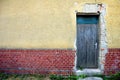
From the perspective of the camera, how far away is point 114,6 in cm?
928

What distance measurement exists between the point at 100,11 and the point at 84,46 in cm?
155

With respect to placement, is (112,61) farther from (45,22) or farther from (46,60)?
(45,22)

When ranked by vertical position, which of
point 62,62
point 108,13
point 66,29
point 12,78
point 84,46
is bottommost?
point 12,78

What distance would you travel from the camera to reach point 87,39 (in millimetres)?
9664

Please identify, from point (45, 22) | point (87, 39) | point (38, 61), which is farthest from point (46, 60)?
point (87, 39)

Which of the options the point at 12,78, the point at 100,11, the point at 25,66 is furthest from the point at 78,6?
the point at 12,78

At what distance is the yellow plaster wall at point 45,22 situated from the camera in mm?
9289

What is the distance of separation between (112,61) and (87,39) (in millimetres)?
1323

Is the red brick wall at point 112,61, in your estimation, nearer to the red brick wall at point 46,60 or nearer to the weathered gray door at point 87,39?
the red brick wall at point 46,60

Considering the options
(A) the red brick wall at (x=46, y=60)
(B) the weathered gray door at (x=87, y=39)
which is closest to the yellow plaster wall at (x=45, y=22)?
(A) the red brick wall at (x=46, y=60)

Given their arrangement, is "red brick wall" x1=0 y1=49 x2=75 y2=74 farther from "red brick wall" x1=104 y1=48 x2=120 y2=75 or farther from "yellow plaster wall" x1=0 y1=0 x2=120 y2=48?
"red brick wall" x1=104 y1=48 x2=120 y2=75

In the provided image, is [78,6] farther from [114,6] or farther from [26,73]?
[26,73]

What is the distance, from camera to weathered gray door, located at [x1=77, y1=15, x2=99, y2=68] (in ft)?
31.5

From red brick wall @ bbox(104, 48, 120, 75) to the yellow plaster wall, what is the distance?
0.25 meters
